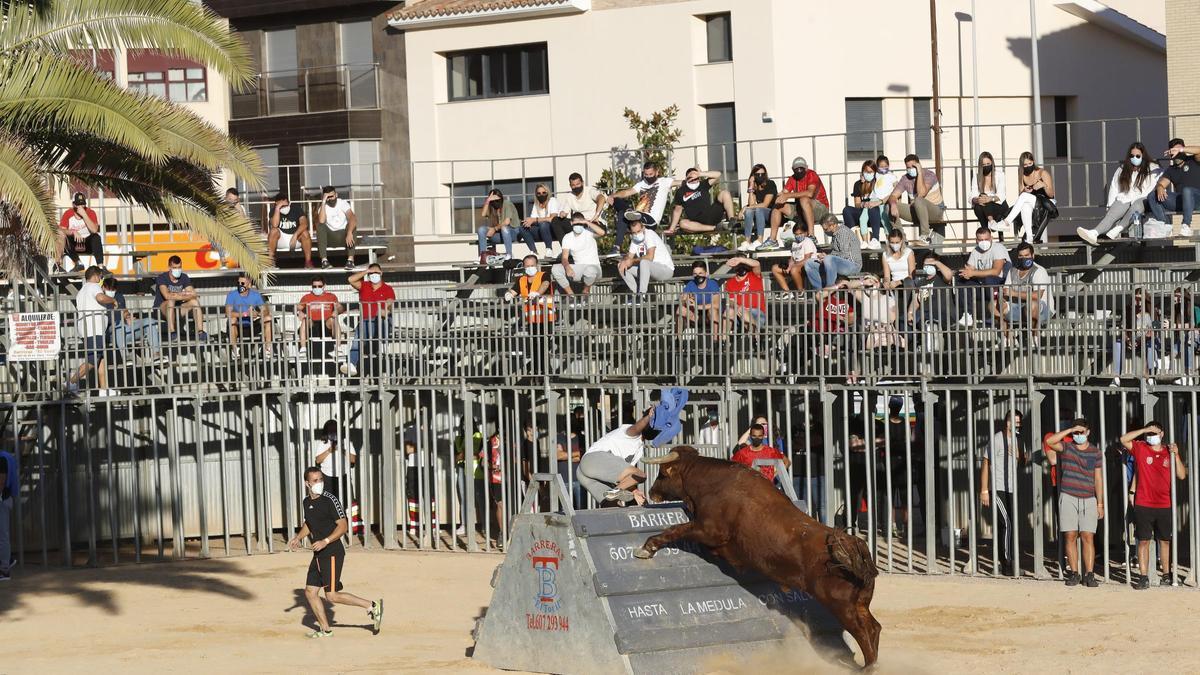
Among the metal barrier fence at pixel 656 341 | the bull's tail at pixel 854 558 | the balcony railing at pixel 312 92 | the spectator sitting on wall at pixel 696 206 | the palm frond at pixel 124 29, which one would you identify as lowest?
the bull's tail at pixel 854 558

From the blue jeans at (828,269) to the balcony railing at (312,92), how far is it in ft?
→ 61.7

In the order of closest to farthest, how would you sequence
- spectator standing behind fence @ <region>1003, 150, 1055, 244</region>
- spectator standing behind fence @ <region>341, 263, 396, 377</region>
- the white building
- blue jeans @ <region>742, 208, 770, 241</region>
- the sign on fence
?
the sign on fence, spectator standing behind fence @ <region>341, 263, 396, 377</region>, spectator standing behind fence @ <region>1003, 150, 1055, 244</region>, blue jeans @ <region>742, 208, 770, 241</region>, the white building

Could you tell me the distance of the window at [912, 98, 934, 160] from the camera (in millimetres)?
35312

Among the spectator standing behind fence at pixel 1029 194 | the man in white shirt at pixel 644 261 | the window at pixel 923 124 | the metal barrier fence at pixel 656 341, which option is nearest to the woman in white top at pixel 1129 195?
the metal barrier fence at pixel 656 341

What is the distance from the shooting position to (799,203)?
24547 millimetres

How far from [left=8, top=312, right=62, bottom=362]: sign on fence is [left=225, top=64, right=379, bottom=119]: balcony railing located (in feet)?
60.6

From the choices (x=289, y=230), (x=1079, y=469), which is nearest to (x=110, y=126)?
(x=1079, y=469)

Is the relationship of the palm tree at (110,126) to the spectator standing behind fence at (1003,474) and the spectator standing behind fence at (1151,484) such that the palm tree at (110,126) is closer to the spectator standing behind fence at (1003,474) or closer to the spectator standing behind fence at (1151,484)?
the spectator standing behind fence at (1003,474)

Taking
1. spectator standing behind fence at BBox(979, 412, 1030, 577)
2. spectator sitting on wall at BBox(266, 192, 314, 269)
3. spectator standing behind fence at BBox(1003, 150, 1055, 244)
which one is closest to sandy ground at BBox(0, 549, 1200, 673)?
spectator standing behind fence at BBox(979, 412, 1030, 577)

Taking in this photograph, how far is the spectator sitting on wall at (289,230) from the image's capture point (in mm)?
27922

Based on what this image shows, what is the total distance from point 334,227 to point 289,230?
1336mm

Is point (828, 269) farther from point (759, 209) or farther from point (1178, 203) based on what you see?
point (1178, 203)

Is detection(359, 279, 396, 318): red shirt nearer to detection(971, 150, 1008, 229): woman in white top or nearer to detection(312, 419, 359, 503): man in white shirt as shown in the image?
detection(312, 419, 359, 503): man in white shirt

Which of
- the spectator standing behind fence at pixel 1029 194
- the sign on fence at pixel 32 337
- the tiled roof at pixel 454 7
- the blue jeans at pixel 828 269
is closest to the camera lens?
the sign on fence at pixel 32 337
